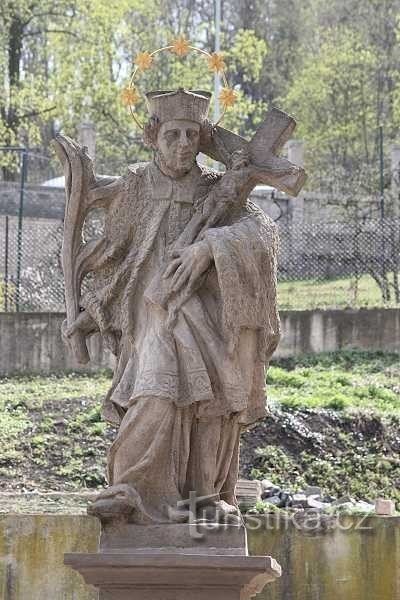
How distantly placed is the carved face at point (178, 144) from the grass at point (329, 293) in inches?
486

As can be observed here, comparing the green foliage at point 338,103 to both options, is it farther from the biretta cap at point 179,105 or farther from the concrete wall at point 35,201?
the biretta cap at point 179,105

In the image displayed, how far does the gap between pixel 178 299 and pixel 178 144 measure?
104 centimetres

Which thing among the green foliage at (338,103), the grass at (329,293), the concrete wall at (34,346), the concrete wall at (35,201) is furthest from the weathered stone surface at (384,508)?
the green foliage at (338,103)

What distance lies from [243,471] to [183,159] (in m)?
6.50

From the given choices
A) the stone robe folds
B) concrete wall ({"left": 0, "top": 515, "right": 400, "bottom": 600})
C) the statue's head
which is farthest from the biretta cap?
concrete wall ({"left": 0, "top": 515, "right": 400, "bottom": 600})

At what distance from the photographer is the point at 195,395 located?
8977 millimetres

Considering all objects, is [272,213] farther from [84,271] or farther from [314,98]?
[84,271]

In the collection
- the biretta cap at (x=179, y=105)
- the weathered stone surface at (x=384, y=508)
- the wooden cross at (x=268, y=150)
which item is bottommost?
the weathered stone surface at (x=384, y=508)

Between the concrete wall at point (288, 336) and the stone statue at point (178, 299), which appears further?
the concrete wall at point (288, 336)

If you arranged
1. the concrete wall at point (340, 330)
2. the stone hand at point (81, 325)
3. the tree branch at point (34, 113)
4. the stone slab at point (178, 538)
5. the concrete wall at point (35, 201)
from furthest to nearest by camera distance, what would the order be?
the tree branch at point (34, 113), the concrete wall at point (35, 201), the concrete wall at point (340, 330), the stone hand at point (81, 325), the stone slab at point (178, 538)

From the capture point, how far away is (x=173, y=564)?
28.3 ft

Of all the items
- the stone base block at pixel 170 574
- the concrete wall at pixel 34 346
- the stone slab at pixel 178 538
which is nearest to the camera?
the stone base block at pixel 170 574

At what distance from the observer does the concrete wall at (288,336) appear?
20.5 meters

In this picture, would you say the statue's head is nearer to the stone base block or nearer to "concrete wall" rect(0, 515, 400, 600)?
the stone base block
